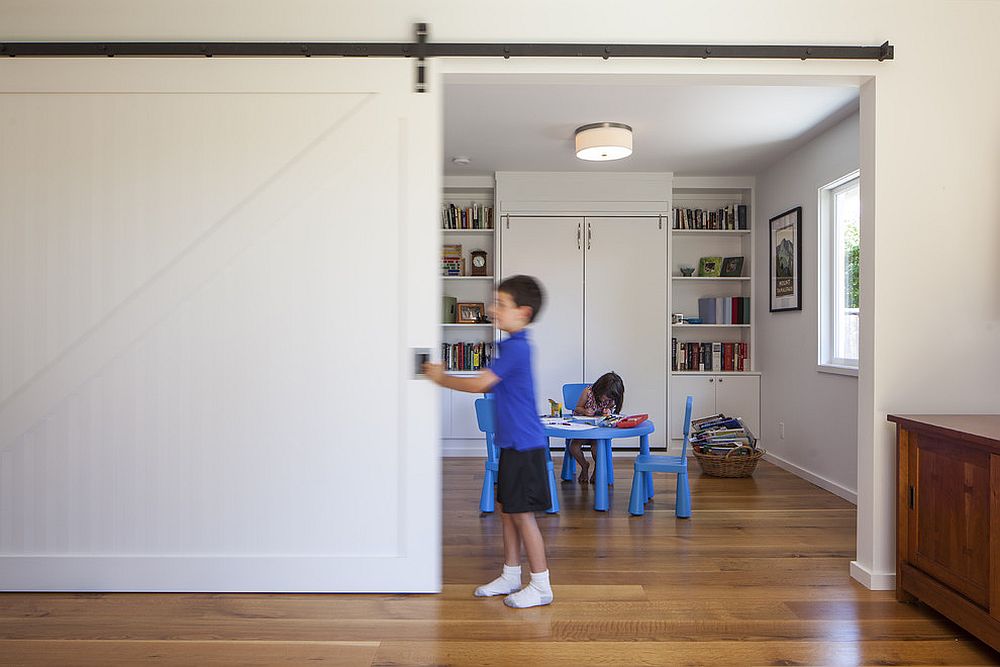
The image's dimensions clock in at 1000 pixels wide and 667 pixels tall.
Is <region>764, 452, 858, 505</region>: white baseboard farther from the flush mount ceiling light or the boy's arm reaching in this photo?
the boy's arm reaching

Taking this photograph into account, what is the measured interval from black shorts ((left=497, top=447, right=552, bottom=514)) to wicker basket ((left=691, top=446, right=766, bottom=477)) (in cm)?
309

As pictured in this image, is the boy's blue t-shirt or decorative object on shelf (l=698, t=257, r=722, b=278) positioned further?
decorative object on shelf (l=698, t=257, r=722, b=278)

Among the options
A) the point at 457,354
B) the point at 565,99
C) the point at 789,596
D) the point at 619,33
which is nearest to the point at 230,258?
the point at 619,33

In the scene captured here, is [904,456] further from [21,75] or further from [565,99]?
[21,75]

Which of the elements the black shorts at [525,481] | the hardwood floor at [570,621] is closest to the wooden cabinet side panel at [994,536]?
the hardwood floor at [570,621]

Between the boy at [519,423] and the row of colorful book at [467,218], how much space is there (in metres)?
3.92

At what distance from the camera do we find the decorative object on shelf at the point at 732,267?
6562 millimetres

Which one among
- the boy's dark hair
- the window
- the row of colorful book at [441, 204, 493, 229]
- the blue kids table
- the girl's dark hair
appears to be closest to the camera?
the boy's dark hair

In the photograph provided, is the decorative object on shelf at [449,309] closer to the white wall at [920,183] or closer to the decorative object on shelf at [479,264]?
the decorative object on shelf at [479,264]

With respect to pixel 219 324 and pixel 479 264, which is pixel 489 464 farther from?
pixel 479 264

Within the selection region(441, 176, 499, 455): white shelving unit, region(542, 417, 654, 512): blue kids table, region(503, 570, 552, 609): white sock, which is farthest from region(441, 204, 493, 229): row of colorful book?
region(503, 570, 552, 609): white sock

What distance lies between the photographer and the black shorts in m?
2.78

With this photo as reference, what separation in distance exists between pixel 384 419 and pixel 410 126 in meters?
1.19

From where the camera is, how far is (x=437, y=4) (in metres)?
3.04
